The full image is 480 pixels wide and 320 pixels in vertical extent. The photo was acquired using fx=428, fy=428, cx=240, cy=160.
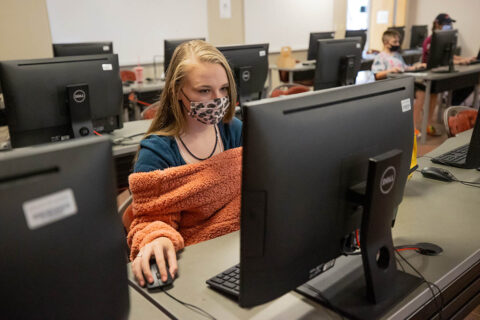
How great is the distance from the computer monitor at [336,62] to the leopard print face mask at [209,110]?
73.9 inches

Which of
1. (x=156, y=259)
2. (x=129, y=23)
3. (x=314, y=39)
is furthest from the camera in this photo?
(x=314, y=39)

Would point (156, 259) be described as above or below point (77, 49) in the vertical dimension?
below

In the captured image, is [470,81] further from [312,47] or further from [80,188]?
[80,188]

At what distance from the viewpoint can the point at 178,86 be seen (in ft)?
4.38

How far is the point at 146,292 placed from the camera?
3.11 feet

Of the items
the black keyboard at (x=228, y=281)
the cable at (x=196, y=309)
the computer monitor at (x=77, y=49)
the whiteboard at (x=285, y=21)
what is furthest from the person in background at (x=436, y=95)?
the cable at (x=196, y=309)

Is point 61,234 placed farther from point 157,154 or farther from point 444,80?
point 444,80

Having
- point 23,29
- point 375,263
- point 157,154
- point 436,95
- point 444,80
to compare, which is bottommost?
point 436,95

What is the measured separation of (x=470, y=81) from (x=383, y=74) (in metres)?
1.20

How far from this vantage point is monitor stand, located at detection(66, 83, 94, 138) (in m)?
1.96

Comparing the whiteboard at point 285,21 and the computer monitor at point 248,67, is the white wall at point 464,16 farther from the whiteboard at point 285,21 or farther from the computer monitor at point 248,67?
the computer monitor at point 248,67

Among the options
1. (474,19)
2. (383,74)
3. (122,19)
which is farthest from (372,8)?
(122,19)

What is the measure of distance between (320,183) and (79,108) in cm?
155

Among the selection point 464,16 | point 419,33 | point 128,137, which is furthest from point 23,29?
point 464,16
